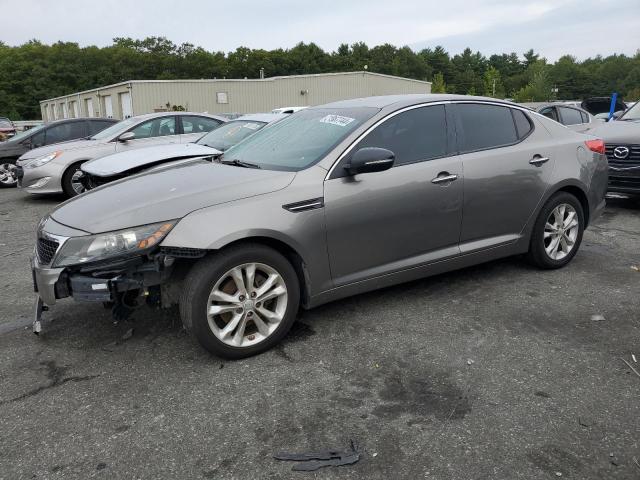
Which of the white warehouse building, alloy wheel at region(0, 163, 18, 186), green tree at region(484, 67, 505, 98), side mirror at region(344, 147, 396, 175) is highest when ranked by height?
green tree at region(484, 67, 505, 98)

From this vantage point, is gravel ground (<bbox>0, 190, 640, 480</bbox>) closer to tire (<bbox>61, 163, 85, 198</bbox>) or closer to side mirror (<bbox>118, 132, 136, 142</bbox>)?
tire (<bbox>61, 163, 85, 198</bbox>)

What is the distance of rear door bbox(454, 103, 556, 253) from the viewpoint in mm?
4195

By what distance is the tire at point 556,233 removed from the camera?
467 centimetres

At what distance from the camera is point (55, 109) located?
5550 cm

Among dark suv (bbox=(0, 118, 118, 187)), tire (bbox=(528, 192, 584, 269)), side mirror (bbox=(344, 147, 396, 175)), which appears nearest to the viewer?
side mirror (bbox=(344, 147, 396, 175))

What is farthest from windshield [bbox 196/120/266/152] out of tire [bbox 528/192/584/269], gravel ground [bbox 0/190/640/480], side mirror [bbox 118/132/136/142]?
tire [bbox 528/192/584/269]

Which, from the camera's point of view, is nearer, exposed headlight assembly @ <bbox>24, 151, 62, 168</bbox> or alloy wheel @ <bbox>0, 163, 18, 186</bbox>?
exposed headlight assembly @ <bbox>24, 151, 62, 168</bbox>

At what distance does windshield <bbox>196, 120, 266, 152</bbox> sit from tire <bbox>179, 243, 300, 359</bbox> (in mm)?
4880

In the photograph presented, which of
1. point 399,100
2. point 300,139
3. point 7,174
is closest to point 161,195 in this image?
point 300,139

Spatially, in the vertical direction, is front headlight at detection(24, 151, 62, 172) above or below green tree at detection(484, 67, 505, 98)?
below

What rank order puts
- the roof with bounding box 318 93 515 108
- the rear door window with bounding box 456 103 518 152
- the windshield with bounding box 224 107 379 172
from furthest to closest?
1. the rear door window with bounding box 456 103 518 152
2. the roof with bounding box 318 93 515 108
3. the windshield with bounding box 224 107 379 172

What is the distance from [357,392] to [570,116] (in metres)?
10.5

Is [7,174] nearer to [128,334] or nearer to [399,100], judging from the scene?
[128,334]

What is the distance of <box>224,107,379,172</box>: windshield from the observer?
3.75 meters
